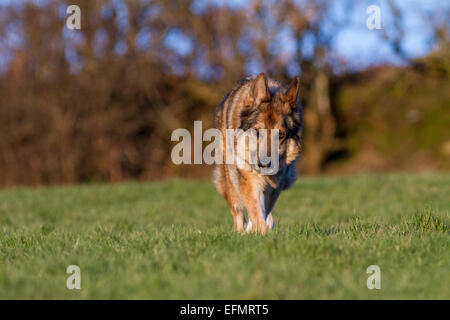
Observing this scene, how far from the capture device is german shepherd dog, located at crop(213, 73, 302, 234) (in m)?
5.79

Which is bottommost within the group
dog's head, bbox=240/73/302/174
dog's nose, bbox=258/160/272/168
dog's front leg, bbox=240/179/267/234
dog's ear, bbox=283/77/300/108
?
dog's front leg, bbox=240/179/267/234

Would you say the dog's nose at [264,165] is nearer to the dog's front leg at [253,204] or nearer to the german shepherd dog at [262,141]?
the german shepherd dog at [262,141]

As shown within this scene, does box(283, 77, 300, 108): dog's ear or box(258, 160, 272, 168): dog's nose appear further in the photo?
box(283, 77, 300, 108): dog's ear

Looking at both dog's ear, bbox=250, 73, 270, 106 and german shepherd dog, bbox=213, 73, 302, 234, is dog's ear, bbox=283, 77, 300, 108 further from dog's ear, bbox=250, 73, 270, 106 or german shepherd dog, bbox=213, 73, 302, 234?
dog's ear, bbox=250, 73, 270, 106

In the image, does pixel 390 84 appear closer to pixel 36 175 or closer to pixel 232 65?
pixel 232 65

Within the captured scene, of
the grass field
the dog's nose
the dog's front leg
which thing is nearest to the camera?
the grass field

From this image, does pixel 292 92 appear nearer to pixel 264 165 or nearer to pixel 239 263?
pixel 264 165

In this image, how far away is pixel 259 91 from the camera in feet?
19.2

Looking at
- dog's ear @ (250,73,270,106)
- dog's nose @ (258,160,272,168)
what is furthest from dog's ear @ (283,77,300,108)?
dog's nose @ (258,160,272,168)

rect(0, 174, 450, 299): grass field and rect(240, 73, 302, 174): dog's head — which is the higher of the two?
rect(240, 73, 302, 174): dog's head

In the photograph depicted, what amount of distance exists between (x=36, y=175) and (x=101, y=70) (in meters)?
4.75

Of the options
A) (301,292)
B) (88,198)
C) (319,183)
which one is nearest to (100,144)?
(88,198)

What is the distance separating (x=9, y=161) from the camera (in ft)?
63.5

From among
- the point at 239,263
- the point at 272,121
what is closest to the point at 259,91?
the point at 272,121
